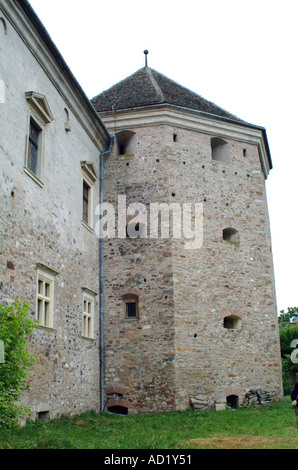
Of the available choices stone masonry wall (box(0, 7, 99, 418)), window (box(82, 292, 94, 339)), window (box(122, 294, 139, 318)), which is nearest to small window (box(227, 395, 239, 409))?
window (box(122, 294, 139, 318))

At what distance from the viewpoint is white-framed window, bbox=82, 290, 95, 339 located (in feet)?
46.9

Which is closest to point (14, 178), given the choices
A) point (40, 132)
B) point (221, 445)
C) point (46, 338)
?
point (40, 132)

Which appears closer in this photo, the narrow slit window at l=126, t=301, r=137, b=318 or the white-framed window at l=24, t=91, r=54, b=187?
the white-framed window at l=24, t=91, r=54, b=187

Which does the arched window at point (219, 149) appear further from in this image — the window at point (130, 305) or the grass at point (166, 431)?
the grass at point (166, 431)

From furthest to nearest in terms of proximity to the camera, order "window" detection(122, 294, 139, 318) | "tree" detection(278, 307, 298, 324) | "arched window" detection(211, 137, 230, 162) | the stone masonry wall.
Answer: "tree" detection(278, 307, 298, 324)
"arched window" detection(211, 137, 230, 162)
"window" detection(122, 294, 139, 318)
the stone masonry wall

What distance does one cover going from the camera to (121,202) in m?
16.6

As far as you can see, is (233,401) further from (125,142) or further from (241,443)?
(125,142)

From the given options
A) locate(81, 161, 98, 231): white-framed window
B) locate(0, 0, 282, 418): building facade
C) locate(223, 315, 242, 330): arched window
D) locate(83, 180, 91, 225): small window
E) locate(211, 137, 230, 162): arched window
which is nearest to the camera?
locate(0, 0, 282, 418): building facade

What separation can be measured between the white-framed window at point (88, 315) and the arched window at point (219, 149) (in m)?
6.95

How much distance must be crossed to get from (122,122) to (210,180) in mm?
3696

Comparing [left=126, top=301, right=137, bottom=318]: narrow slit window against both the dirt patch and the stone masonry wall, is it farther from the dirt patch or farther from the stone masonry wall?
the dirt patch

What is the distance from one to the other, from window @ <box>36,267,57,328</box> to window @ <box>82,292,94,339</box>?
2.43 m

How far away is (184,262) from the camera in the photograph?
15.6 meters

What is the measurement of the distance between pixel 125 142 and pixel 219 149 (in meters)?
3.46
